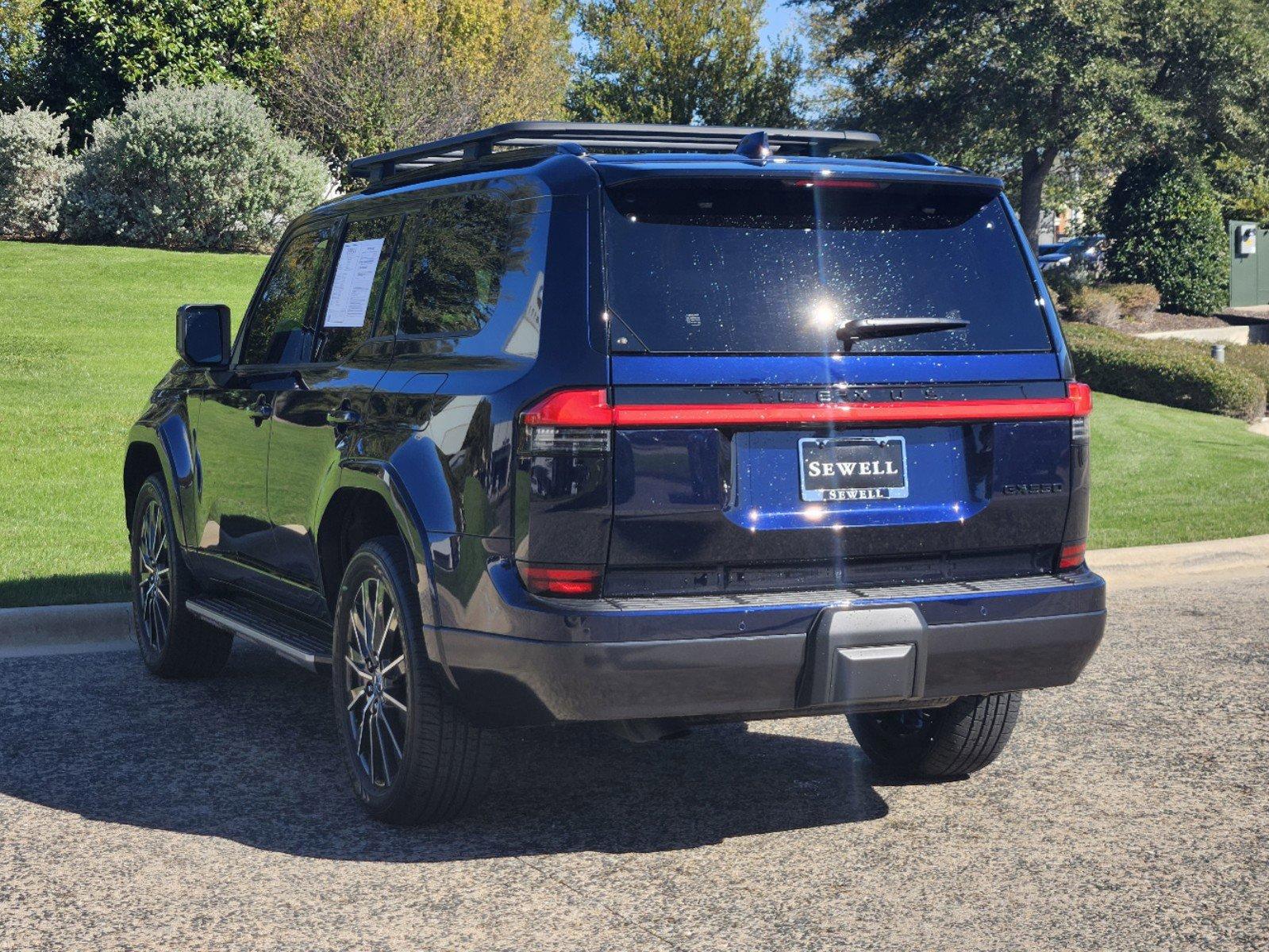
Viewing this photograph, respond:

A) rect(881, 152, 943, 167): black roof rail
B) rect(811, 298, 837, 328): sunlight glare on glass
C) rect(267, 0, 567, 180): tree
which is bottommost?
rect(811, 298, 837, 328): sunlight glare on glass

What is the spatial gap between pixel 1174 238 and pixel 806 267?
2696 cm

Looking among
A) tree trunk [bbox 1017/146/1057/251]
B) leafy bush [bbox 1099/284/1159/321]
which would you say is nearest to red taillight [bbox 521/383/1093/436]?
leafy bush [bbox 1099/284/1159/321]

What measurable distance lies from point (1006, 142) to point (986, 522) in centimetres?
2747

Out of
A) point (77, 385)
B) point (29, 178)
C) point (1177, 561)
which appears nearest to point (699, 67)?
point (29, 178)

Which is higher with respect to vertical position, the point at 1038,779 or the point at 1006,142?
the point at 1006,142

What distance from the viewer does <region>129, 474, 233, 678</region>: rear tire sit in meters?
6.76

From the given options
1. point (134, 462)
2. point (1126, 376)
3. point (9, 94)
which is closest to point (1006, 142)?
point (1126, 376)

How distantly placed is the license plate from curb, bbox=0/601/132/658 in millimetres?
4562

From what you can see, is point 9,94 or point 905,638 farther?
point 9,94

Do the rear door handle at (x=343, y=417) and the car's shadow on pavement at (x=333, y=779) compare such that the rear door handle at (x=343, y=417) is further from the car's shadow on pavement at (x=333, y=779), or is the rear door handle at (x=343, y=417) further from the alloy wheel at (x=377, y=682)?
the car's shadow on pavement at (x=333, y=779)

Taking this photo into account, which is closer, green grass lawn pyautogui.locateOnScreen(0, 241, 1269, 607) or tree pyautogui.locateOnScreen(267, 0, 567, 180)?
green grass lawn pyautogui.locateOnScreen(0, 241, 1269, 607)

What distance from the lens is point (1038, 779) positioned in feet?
18.0

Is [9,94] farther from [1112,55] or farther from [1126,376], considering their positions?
[1126,376]

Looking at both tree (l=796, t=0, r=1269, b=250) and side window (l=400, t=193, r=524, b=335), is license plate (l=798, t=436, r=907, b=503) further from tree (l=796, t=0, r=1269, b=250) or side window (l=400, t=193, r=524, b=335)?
tree (l=796, t=0, r=1269, b=250)
